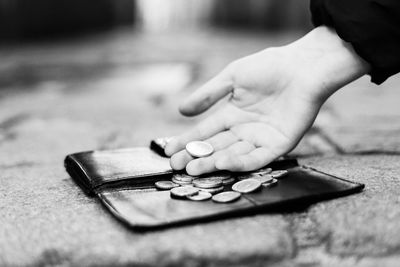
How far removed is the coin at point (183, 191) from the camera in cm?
104

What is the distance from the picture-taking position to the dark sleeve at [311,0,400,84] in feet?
4.05

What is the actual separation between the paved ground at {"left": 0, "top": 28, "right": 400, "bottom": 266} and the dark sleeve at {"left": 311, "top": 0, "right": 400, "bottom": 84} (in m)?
0.27

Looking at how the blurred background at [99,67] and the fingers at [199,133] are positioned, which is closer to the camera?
the fingers at [199,133]

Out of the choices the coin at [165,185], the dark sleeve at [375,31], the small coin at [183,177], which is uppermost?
the dark sleeve at [375,31]

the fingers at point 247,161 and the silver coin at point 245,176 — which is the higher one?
the fingers at point 247,161

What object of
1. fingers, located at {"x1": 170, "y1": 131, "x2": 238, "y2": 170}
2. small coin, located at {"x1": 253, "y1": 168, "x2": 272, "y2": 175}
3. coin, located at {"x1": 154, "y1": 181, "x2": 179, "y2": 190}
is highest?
fingers, located at {"x1": 170, "y1": 131, "x2": 238, "y2": 170}

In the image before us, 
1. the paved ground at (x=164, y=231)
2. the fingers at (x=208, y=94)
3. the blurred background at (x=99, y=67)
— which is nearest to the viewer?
the paved ground at (x=164, y=231)

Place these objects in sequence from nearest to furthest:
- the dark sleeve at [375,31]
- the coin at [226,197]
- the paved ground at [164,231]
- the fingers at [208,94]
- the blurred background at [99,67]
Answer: the paved ground at [164,231]
the coin at [226,197]
the dark sleeve at [375,31]
the fingers at [208,94]
the blurred background at [99,67]

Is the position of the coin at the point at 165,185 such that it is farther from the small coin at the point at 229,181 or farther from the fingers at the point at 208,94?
the fingers at the point at 208,94

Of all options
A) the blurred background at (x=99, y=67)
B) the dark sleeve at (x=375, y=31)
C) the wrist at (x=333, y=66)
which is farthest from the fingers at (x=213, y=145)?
the blurred background at (x=99, y=67)

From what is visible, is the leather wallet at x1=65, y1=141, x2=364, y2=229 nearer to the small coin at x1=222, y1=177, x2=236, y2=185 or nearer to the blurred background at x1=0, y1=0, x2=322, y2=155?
the small coin at x1=222, y1=177, x2=236, y2=185

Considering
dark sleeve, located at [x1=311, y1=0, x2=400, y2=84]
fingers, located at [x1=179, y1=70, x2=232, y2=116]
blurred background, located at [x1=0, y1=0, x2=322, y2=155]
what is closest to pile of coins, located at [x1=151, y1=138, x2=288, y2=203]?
fingers, located at [x1=179, y1=70, x2=232, y2=116]

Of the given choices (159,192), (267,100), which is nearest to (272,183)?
(159,192)

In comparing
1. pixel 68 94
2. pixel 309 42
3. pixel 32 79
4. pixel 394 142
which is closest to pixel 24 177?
pixel 309 42
